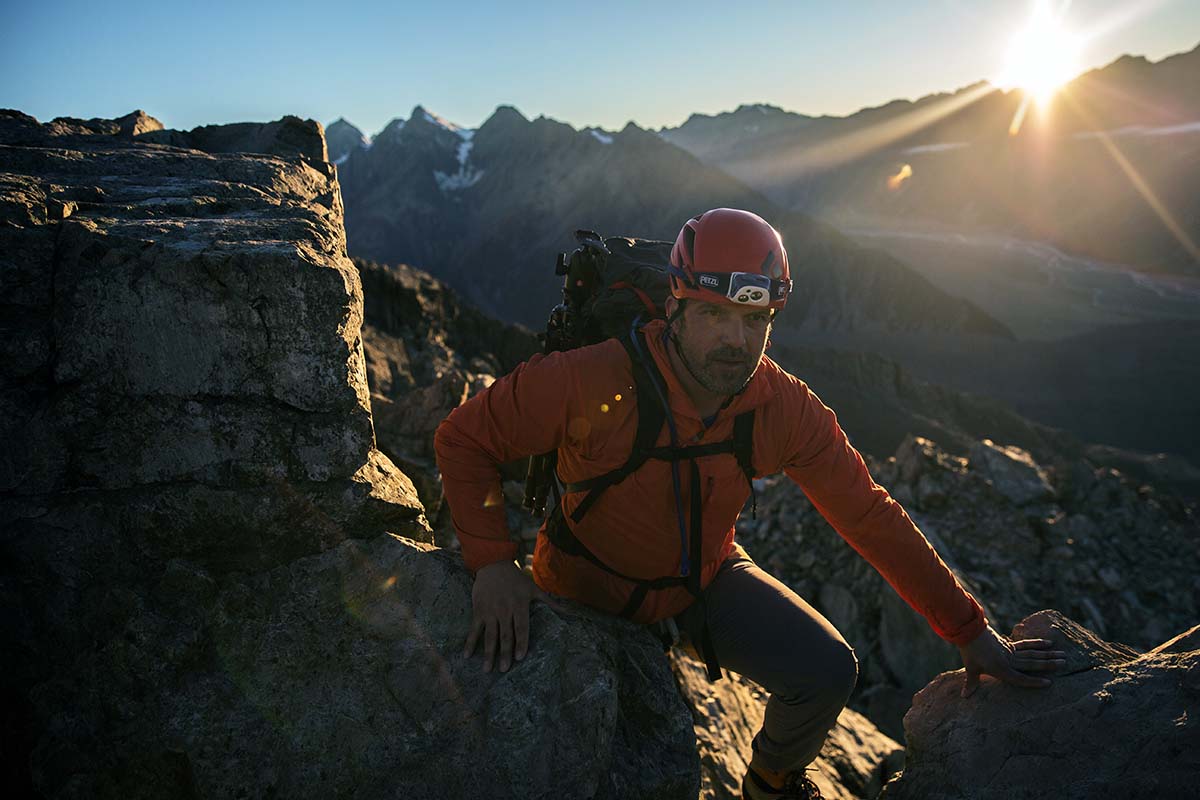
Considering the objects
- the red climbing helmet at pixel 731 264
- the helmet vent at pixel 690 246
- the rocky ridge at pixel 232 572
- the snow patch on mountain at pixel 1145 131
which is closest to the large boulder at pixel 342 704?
the rocky ridge at pixel 232 572

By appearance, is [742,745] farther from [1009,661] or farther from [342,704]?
[342,704]

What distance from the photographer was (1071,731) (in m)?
2.64

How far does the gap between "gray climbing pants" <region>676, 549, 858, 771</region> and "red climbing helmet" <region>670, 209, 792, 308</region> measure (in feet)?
4.93

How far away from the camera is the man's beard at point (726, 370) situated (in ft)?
9.11

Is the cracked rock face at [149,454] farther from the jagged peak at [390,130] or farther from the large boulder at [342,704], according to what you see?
the jagged peak at [390,130]

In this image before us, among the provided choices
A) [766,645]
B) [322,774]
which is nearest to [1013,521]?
[766,645]

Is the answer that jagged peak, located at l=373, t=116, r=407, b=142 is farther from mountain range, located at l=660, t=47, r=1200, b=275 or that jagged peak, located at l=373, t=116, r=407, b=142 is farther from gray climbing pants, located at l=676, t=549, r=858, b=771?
gray climbing pants, located at l=676, t=549, r=858, b=771

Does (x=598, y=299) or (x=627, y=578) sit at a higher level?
(x=598, y=299)

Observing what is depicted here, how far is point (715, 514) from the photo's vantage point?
2928 millimetres

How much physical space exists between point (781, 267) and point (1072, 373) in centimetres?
6448

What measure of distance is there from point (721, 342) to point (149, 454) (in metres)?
2.55

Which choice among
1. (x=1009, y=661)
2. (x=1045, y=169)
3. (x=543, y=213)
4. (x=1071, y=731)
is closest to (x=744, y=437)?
(x=1009, y=661)

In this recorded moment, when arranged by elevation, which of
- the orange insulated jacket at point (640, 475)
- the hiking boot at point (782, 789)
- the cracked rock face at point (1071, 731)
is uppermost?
the orange insulated jacket at point (640, 475)

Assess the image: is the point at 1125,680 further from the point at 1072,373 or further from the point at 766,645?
the point at 1072,373
